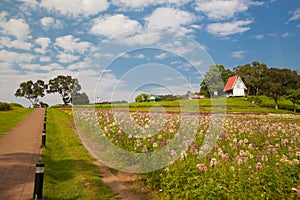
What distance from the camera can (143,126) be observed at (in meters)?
8.55

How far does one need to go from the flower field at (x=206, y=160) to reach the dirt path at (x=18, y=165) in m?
1.90

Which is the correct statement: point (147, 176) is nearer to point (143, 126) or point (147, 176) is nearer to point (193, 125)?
point (143, 126)

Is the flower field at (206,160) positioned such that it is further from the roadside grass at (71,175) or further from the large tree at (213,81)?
the large tree at (213,81)

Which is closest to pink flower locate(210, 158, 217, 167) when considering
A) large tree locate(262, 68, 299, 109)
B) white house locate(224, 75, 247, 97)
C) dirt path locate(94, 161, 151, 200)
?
dirt path locate(94, 161, 151, 200)

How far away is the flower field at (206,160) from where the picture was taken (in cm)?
416

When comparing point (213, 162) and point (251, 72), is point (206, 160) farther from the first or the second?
point (251, 72)

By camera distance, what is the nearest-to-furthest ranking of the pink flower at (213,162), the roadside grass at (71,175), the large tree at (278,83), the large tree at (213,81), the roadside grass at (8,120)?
the pink flower at (213,162), the roadside grass at (71,175), the large tree at (213,81), the roadside grass at (8,120), the large tree at (278,83)

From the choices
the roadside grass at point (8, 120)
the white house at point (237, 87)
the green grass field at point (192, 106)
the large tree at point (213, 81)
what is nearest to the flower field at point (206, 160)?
the green grass field at point (192, 106)

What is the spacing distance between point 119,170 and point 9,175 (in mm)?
2552

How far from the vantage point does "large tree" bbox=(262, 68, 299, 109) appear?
147 feet

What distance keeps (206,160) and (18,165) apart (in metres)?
4.76

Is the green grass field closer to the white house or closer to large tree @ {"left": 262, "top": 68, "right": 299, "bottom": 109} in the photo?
large tree @ {"left": 262, "top": 68, "right": 299, "bottom": 109}

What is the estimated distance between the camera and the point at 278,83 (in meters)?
45.2

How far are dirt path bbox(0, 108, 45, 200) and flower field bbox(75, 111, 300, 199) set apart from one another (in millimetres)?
1901
